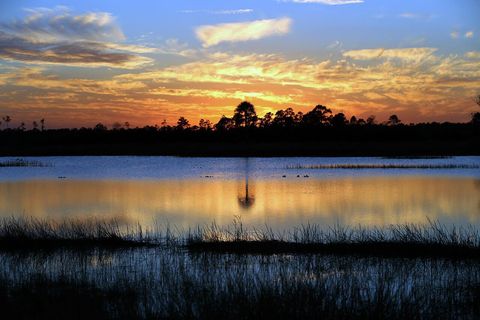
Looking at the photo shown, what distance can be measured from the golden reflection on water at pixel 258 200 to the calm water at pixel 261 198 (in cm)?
4

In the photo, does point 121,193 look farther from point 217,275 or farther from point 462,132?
point 462,132

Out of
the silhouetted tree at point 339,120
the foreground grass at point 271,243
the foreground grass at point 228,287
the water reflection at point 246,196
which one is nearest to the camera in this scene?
the foreground grass at point 228,287

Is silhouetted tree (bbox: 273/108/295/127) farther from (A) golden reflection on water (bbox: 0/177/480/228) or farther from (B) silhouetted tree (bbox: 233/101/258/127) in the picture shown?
(A) golden reflection on water (bbox: 0/177/480/228)

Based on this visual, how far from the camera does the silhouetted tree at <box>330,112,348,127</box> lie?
357 feet

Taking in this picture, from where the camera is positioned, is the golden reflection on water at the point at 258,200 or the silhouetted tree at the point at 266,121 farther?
the silhouetted tree at the point at 266,121

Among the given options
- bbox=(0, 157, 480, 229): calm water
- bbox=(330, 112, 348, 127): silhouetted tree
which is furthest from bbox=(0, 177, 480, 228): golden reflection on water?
bbox=(330, 112, 348, 127): silhouetted tree

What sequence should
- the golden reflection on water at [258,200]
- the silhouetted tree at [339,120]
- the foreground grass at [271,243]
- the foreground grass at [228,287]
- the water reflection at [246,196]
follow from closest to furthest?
the foreground grass at [228,287] → the foreground grass at [271,243] → the golden reflection on water at [258,200] → the water reflection at [246,196] → the silhouetted tree at [339,120]

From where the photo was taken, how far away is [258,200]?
2728 cm

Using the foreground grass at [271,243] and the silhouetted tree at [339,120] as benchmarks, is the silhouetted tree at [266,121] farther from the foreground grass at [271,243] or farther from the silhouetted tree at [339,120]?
the foreground grass at [271,243]

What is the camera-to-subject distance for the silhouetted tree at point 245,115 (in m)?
119

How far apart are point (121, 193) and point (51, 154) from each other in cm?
6584

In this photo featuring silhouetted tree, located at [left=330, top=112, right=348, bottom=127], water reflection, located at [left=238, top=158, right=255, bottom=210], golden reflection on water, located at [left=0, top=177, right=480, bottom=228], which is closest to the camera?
golden reflection on water, located at [left=0, top=177, right=480, bottom=228]

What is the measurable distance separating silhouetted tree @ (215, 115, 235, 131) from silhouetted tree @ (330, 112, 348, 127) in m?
25.0

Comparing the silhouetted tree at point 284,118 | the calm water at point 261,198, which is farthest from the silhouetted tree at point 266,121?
the calm water at point 261,198
